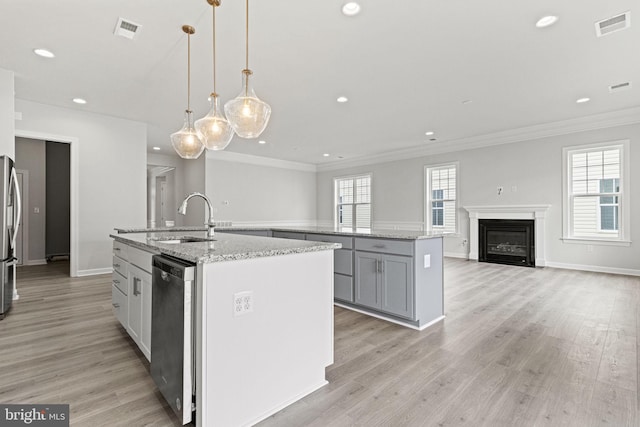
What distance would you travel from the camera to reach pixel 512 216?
653 cm

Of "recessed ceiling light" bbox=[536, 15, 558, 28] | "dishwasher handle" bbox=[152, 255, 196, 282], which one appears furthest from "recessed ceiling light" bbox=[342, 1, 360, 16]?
"dishwasher handle" bbox=[152, 255, 196, 282]

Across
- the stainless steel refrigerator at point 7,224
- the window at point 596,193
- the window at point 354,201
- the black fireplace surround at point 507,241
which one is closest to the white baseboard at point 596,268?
the black fireplace surround at point 507,241

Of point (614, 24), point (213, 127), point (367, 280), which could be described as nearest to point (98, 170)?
point (213, 127)

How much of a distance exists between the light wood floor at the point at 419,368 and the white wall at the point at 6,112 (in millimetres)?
1917

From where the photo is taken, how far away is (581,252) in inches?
228

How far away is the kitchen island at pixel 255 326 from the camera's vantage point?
1.44 m

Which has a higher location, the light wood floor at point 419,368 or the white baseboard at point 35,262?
the white baseboard at point 35,262

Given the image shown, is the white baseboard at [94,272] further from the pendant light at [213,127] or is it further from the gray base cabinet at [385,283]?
the gray base cabinet at [385,283]

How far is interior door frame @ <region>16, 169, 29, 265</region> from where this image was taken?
6.44 meters

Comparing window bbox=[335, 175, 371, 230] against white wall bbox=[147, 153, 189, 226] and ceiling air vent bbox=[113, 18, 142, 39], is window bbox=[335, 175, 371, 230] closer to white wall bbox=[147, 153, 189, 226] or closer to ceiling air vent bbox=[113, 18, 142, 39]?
white wall bbox=[147, 153, 189, 226]

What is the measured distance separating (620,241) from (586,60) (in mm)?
3617

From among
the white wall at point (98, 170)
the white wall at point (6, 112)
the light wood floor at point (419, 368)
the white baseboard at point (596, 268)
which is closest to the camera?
the light wood floor at point (419, 368)

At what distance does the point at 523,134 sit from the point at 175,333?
23.9 feet

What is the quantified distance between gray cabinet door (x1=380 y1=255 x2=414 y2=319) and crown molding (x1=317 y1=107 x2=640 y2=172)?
524cm
